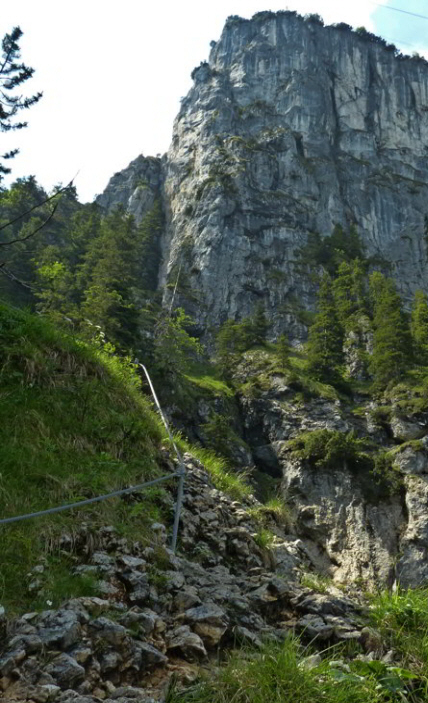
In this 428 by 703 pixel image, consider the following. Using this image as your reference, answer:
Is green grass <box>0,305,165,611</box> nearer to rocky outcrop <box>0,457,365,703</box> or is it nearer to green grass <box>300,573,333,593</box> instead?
rocky outcrop <box>0,457,365,703</box>

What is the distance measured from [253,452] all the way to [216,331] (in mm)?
23243

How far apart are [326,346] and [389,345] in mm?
5268

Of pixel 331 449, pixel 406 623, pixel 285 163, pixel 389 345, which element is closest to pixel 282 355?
pixel 389 345

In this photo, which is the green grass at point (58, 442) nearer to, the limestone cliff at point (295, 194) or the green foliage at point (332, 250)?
the limestone cliff at point (295, 194)

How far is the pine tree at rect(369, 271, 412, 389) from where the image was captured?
3766 centimetres

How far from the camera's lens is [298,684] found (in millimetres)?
3062

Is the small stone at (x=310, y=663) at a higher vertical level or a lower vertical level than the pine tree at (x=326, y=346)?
lower

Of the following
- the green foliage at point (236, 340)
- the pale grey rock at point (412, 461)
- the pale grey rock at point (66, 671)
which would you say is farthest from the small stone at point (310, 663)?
the green foliage at point (236, 340)

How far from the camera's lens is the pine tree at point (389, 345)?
37656 mm

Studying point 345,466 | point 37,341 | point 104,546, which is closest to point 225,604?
point 104,546

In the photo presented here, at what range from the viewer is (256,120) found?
81.4 metres

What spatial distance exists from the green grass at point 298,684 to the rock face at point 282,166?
5084cm

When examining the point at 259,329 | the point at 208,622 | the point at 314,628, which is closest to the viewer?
the point at 208,622

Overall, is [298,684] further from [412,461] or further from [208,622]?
[412,461]
